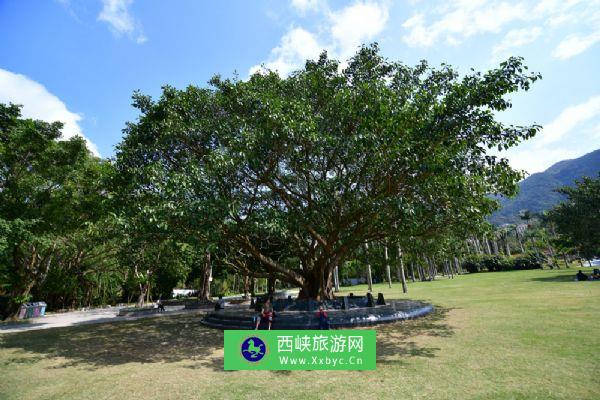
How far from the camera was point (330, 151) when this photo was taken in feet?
44.8

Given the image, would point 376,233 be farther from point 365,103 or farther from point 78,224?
point 78,224

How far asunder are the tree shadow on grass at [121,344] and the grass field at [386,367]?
5 centimetres

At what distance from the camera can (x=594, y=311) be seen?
44.5 ft

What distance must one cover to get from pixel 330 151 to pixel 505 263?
64247 mm

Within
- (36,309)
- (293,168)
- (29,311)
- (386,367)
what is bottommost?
(386,367)

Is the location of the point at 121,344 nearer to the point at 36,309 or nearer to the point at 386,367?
the point at 386,367

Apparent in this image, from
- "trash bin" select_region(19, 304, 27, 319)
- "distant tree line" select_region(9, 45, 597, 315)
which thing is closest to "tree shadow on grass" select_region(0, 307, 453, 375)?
"distant tree line" select_region(9, 45, 597, 315)

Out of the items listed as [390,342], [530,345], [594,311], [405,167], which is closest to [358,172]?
[405,167]

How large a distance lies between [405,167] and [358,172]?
206cm

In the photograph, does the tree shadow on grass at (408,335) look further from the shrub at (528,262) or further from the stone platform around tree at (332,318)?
the shrub at (528,262)

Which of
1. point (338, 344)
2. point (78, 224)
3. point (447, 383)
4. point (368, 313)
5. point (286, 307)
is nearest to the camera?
point (447, 383)

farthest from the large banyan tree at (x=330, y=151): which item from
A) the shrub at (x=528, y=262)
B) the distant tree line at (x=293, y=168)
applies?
the shrub at (x=528, y=262)

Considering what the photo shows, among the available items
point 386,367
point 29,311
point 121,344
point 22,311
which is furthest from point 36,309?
point 386,367

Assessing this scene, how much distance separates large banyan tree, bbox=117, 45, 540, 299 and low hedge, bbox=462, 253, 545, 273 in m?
57.3
